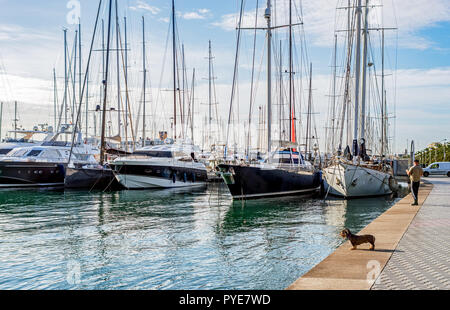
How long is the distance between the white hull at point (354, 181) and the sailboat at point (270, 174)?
73.5 inches

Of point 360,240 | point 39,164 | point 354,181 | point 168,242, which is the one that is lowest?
point 168,242

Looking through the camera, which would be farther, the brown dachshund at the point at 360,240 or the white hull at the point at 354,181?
the white hull at the point at 354,181

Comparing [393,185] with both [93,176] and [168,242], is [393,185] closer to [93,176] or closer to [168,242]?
[168,242]

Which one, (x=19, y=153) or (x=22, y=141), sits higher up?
(x=22, y=141)

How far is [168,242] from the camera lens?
530 inches

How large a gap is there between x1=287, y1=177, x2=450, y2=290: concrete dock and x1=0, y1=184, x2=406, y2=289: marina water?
55.8 inches

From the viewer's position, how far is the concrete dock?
21.6 ft

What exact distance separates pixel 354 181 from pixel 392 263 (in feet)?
63.1

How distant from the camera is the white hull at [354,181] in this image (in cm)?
2637

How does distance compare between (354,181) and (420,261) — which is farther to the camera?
(354,181)

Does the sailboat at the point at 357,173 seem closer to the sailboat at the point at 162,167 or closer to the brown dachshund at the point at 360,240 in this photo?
the sailboat at the point at 162,167

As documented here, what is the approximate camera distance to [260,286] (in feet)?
28.6

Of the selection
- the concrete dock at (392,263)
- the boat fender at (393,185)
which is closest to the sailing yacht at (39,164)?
the boat fender at (393,185)

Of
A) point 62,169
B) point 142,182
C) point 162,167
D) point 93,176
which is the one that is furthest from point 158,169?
point 62,169
